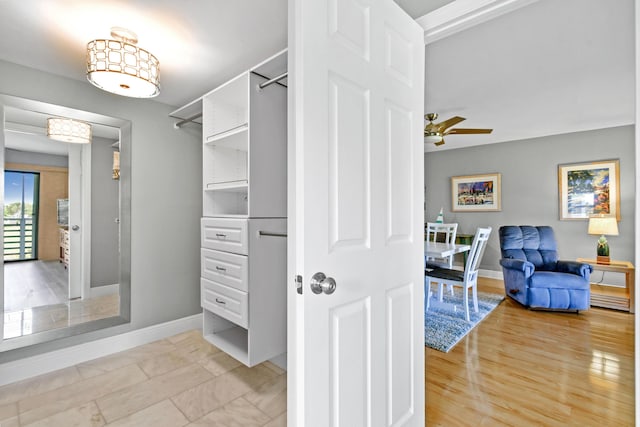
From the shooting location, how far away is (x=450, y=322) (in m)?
3.17

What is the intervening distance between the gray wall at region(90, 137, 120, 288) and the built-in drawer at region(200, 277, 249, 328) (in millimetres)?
988

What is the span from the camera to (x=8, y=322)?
7.11 feet

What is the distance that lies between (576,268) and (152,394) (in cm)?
451

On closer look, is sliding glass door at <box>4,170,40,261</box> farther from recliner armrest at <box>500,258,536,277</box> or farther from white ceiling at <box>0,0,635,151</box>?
recliner armrest at <box>500,258,536,277</box>

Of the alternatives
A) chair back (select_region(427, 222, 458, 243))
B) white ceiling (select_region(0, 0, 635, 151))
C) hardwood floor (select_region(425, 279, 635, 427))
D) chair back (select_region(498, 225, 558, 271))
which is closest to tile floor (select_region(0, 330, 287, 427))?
hardwood floor (select_region(425, 279, 635, 427))

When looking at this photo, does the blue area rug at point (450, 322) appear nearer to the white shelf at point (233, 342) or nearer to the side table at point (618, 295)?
the side table at point (618, 295)

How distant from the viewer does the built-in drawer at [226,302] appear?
6.61 ft

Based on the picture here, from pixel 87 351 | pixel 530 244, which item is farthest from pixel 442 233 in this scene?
pixel 87 351

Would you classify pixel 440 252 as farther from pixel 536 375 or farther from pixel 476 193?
pixel 476 193

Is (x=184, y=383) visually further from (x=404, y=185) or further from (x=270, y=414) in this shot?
(x=404, y=185)

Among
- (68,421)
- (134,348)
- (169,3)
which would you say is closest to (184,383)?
(68,421)

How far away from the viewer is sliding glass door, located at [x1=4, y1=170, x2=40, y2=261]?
2.16 meters

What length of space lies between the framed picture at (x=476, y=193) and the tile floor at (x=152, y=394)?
183 inches

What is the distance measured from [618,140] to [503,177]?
1.47 m
